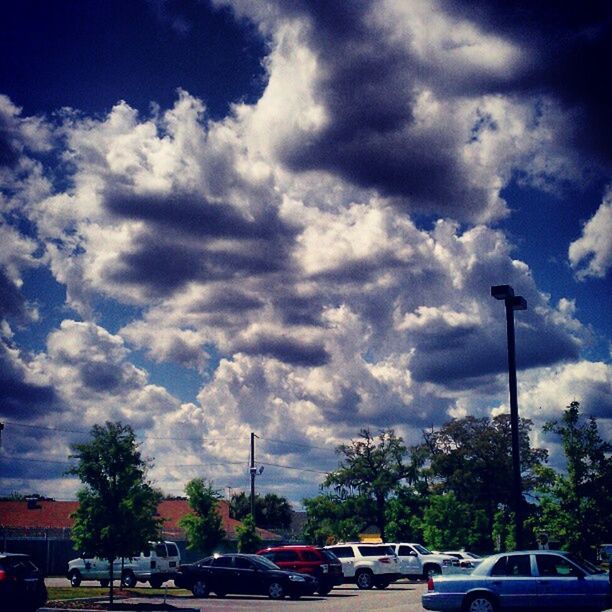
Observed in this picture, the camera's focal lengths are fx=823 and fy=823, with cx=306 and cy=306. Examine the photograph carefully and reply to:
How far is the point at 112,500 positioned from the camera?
24016 mm

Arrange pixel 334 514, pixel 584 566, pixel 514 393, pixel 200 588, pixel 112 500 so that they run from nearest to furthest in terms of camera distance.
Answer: pixel 584 566
pixel 514 393
pixel 112 500
pixel 200 588
pixel 334 514

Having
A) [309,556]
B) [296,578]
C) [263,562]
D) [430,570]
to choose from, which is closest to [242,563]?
[263,562]

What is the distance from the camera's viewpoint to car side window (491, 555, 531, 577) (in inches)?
686

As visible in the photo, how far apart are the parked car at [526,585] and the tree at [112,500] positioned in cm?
982

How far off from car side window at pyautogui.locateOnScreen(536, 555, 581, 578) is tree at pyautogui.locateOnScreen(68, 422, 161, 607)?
38.3 feet

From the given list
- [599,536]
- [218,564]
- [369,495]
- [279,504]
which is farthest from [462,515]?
[279,504]

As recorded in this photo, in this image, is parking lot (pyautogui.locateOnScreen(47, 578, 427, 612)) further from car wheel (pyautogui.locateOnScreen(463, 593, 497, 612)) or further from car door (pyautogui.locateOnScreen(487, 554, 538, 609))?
car door (pyautogui.locateOnScreen(487, 554, 538, 609))

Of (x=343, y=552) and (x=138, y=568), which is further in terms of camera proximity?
(x=343, y=552)

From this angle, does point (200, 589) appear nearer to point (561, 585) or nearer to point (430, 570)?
point (430, 570)

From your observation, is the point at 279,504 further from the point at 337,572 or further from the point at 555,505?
the point at 555,505

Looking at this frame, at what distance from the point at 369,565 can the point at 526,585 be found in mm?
18993

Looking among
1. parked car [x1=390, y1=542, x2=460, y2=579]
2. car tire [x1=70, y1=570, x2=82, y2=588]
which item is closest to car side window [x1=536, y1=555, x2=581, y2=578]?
parked car [x1=390, y1=542, x2=460, y2=579]

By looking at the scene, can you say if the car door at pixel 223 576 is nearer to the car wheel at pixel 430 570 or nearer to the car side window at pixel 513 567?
the car wheel at pixel 430 570

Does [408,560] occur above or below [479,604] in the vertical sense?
below
